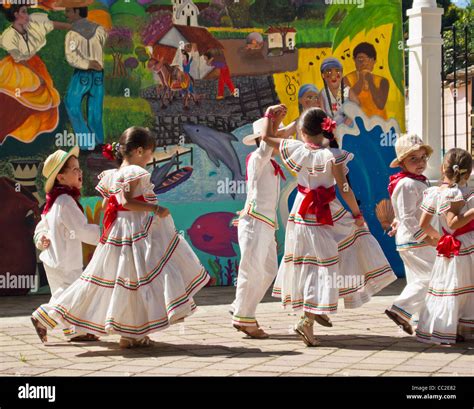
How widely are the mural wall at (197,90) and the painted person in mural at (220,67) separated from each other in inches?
0.5

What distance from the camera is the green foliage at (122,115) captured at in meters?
11.3

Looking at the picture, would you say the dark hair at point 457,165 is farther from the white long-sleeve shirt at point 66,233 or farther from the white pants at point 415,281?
the white long-sleeve shirt at point 66,233

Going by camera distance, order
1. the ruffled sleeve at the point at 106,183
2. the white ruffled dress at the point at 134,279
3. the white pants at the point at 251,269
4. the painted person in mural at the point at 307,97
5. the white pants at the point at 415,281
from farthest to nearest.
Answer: the painted person in mural at the point at 307,97 → the white pants at the point at 251,269 → the white pants at the point at 415,281 → the ruffled sleeve at the point at 106,183 → the white ruffled dress at the point at 134,279

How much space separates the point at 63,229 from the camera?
26.6 feet

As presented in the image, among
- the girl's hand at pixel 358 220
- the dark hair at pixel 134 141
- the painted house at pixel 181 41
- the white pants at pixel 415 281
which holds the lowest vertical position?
the white pants at pixel 415 281

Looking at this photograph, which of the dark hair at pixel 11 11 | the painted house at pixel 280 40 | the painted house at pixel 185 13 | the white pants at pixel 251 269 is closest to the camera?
the white pants at pixel 251 269

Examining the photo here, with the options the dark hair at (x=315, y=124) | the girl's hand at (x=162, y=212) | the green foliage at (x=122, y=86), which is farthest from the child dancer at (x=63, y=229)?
the green foliage at (x=122, y=86)

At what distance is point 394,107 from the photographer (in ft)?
41.1

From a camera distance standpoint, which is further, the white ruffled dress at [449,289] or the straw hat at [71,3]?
the straw hat at [71,3]

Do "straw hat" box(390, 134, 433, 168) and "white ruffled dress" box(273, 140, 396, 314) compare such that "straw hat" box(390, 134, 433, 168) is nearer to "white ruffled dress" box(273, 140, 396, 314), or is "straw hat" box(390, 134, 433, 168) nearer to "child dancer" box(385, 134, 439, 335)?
"child dancer" box(385, 134, 439, 335)

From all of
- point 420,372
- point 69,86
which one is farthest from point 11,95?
point 420,372

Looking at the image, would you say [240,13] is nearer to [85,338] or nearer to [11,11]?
[11,11]

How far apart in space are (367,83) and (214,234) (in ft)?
9.11

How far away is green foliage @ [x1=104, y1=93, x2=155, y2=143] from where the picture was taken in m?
11.3
